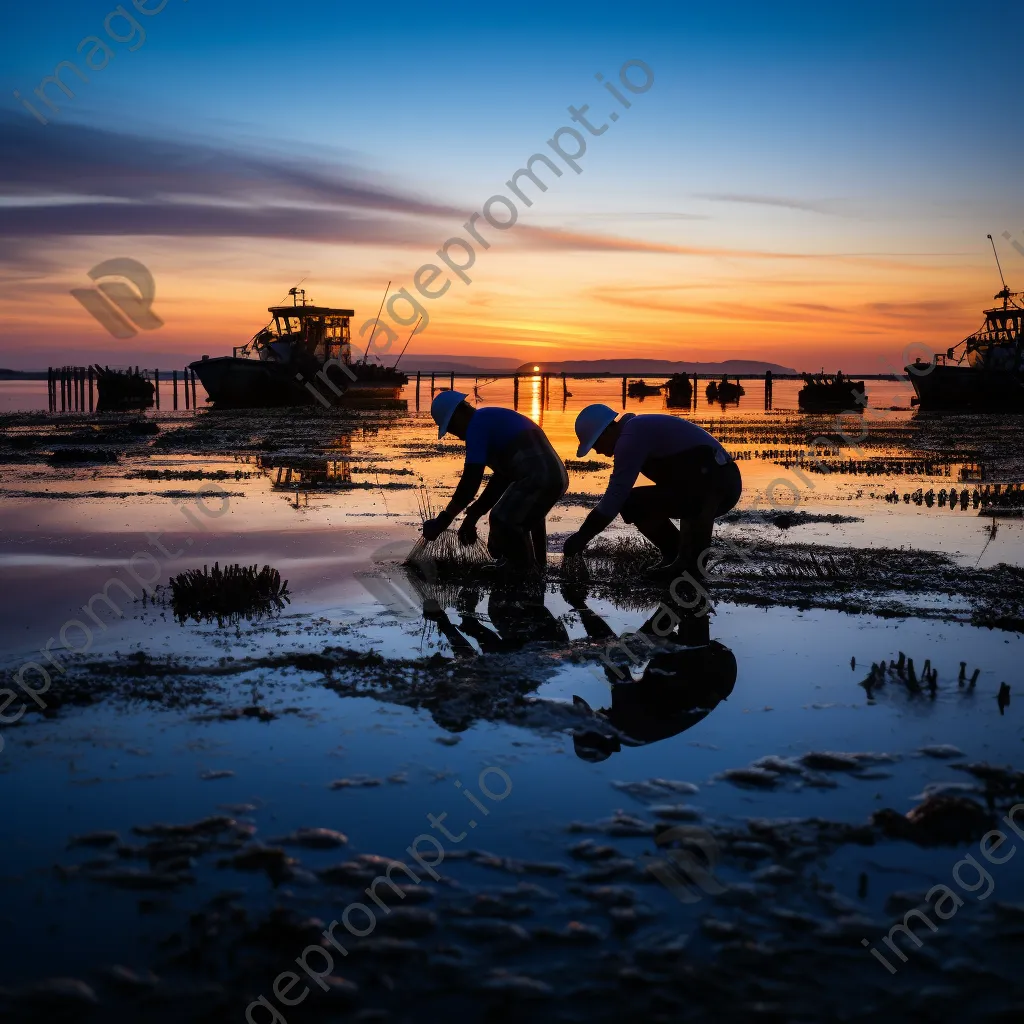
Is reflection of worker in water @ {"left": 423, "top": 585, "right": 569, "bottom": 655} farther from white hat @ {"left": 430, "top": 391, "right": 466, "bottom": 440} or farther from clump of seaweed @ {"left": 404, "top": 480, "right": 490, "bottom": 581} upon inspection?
white hat @ {"left": 430, "top": 391, "right": 466, "bottom": 440}

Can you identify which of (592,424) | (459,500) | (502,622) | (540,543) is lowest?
(502,622)

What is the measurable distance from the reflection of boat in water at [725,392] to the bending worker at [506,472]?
247 feet

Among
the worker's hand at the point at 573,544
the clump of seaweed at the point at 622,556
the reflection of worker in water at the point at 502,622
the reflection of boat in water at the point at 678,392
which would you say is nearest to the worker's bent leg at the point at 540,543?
the clump of seaweed at the point at 622,556

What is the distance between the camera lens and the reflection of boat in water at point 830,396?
68062 mm

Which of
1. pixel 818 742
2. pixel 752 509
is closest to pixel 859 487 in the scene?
pixel 752 509

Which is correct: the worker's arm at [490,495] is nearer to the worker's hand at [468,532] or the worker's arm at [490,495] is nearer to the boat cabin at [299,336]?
the worker's hand at [468,532]

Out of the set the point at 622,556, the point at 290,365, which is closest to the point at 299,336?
the point at 290,365

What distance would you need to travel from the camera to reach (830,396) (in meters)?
68.6

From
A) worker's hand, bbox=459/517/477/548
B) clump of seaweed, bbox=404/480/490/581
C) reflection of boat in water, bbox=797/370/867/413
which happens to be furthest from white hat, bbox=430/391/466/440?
reflection of boat in water, bbox=797/370/867/413

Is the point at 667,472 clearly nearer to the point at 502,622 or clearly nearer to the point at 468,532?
the point at 468,532

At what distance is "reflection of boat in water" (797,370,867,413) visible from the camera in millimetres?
68062

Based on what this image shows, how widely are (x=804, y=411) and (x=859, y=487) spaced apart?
5149 centimetres

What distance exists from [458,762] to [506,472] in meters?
5.06

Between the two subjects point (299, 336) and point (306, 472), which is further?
point (299, 336)
